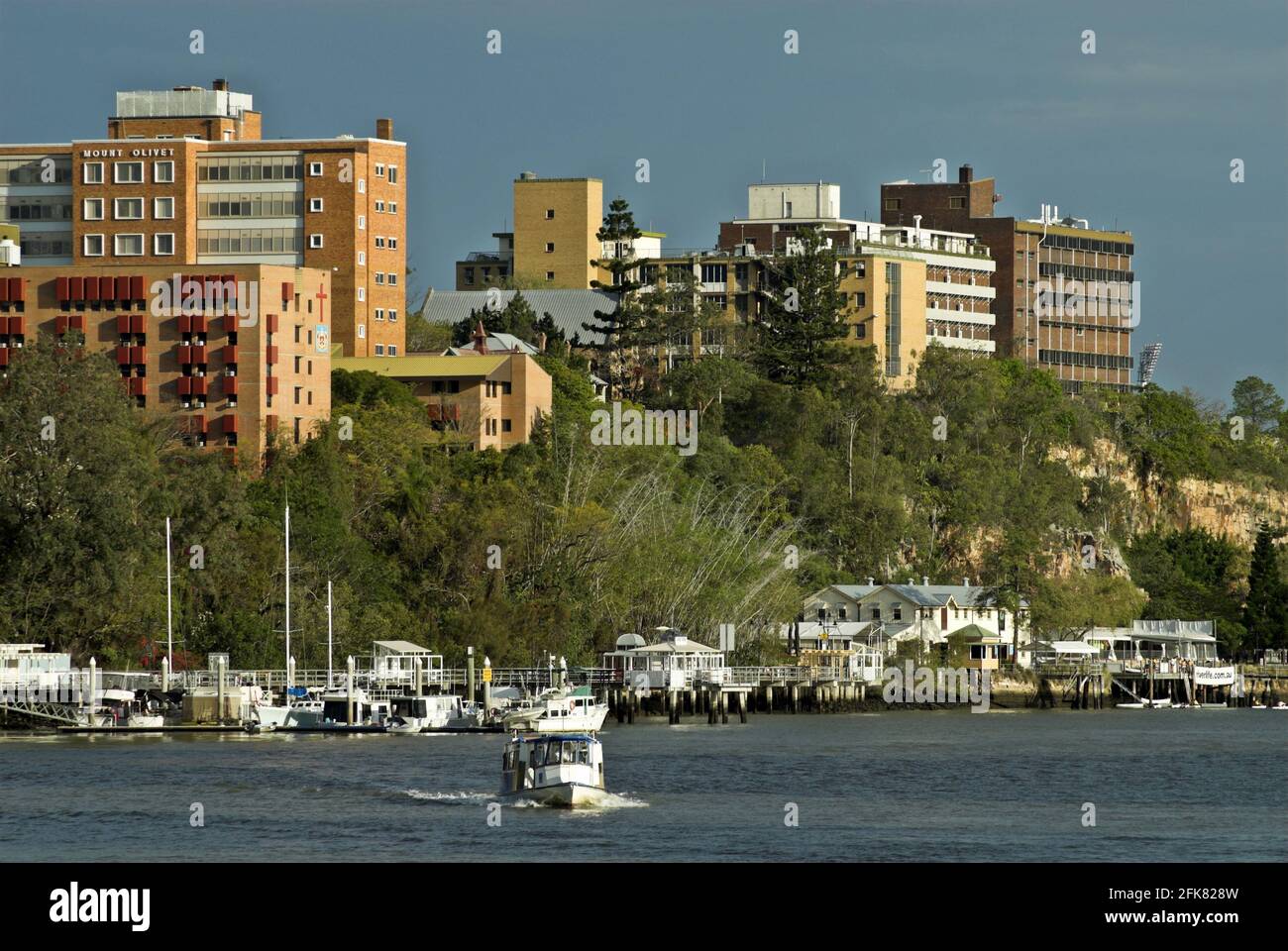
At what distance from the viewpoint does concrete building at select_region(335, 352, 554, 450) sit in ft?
463

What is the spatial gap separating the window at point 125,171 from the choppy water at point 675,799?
77125 mm

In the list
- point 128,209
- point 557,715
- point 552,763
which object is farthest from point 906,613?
point 552,763

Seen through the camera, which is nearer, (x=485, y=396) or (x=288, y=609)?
(x=288, y=609)

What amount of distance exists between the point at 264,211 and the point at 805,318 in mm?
43019

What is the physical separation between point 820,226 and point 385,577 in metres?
84.0

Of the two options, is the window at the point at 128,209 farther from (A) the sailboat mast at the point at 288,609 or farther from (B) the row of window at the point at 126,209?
(A) the sailboat mast at the point at 288,609

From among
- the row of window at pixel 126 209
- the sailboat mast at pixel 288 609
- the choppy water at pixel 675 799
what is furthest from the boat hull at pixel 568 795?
the row of window at pixel 126 209

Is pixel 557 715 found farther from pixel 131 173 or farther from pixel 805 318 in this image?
pixel 805 318

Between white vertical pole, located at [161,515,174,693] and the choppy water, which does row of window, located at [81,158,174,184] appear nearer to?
white vertical pole, located at [161,515,174,693]

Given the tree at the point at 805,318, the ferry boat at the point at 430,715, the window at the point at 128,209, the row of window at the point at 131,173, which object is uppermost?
the row of window at the point at 131,173

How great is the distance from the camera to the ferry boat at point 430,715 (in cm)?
9256

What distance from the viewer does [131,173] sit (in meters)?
158
